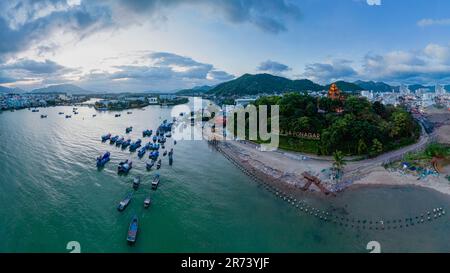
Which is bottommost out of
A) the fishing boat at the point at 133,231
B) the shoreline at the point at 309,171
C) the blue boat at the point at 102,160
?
the fishing boat at the point at 133,231

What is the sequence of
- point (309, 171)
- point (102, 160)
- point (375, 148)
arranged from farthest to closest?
point (375, 148)
point (102, 160)
point (309, 171)

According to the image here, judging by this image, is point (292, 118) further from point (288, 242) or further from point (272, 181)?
point (288, 242)

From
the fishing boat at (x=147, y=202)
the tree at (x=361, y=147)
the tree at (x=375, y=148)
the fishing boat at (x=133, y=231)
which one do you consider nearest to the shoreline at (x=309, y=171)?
the tree at (x=375, y=148)

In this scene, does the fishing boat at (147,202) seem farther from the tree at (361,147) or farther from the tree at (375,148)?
the tree at (375,148)

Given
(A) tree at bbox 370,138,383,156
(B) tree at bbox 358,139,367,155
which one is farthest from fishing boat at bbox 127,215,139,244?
(A) tree at bbox 370,138,383,156

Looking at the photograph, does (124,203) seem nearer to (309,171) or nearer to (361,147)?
(309,171)

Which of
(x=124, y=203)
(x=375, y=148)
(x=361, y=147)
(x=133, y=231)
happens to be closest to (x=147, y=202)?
(x=124, y=203)

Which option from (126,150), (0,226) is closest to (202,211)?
(0,226)

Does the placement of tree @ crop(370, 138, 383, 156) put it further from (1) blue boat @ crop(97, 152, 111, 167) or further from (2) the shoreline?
(1) blue boat @ crop(97, 152, 111, 167)
